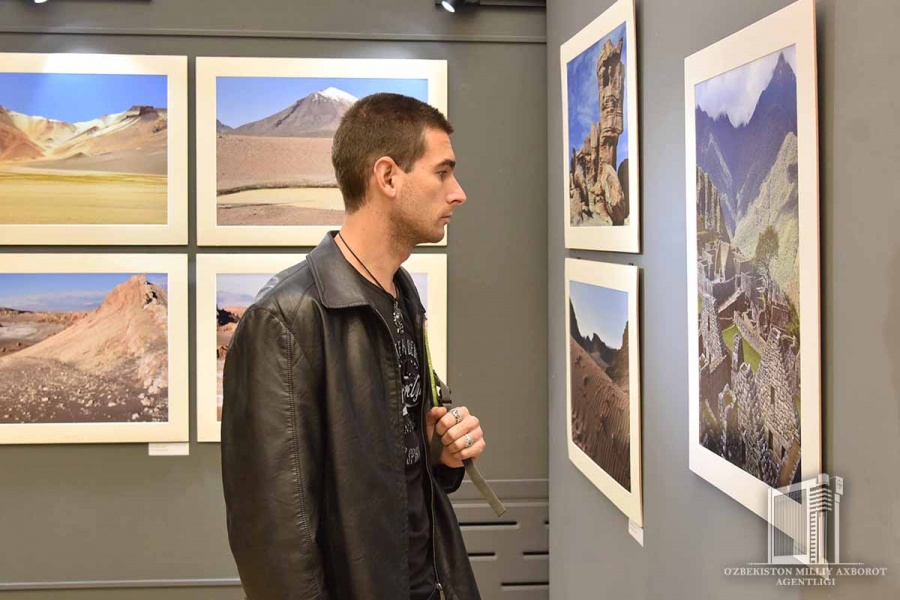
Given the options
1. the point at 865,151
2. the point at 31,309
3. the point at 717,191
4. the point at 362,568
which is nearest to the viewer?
the point at 865,151

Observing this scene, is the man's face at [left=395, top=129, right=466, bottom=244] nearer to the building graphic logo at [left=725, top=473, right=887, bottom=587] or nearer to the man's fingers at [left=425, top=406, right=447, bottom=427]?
the man's fingers at [left=425, top=406, right=447, bottom=427]

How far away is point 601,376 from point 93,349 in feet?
6.99

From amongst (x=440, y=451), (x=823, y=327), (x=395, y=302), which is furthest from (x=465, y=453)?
(x=823, y=327)

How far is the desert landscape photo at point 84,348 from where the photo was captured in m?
3.50

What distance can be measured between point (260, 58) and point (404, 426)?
2.24 m

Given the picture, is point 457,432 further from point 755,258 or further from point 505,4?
point 505,4

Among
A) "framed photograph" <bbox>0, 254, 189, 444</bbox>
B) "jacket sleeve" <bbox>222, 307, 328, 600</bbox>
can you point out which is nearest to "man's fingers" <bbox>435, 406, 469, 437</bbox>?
"jacket sleeve" <bbox>222, 307, 328, 600</bbox>

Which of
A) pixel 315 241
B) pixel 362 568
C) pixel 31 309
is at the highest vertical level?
pixel 315 241

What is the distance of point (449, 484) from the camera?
6.79 ft

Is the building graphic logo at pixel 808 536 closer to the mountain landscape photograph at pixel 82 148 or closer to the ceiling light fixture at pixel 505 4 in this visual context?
the ceiling light fixture at pixel 505 4

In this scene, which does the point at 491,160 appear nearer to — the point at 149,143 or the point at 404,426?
the point at 149,143

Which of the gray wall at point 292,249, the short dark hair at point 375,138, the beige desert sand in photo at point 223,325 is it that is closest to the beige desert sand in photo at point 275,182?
the gray wall at point 292,249

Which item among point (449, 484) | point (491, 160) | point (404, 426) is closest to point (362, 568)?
point (404, 426)

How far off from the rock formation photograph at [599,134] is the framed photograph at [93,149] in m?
1.63
